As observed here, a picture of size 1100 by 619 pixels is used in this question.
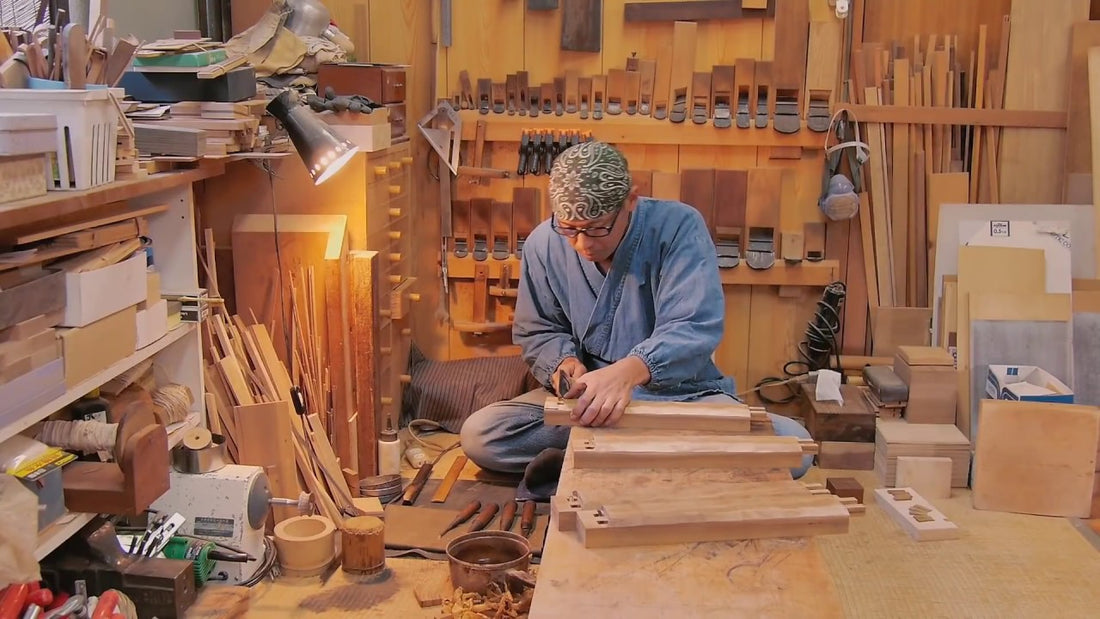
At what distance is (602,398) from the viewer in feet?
8.54

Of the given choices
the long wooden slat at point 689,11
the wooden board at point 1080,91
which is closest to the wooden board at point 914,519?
the wooden board at point 1080,91

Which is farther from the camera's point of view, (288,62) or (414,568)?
(288,62)

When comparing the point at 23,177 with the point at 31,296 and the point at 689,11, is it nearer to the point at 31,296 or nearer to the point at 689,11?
the point at 31,296

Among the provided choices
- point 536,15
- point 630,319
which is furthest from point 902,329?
point 536,15

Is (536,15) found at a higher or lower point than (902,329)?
higher

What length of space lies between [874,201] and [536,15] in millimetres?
1780

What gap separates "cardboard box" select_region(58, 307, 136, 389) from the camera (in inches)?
97.6

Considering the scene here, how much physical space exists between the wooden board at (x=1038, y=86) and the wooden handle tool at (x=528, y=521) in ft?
8.76

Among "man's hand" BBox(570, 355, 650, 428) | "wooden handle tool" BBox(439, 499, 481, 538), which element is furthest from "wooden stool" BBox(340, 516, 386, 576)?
"man's hand" BBox(570, 355, 650, 428)

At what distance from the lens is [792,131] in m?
4.73

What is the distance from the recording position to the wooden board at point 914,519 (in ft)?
11.8

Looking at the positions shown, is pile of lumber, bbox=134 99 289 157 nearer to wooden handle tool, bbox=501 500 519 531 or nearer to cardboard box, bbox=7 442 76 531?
cardboard box, bbox=7 442 76 531

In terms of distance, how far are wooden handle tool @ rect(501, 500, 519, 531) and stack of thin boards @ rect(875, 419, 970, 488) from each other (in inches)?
59.3

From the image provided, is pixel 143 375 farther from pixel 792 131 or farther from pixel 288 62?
pixel 792 131
